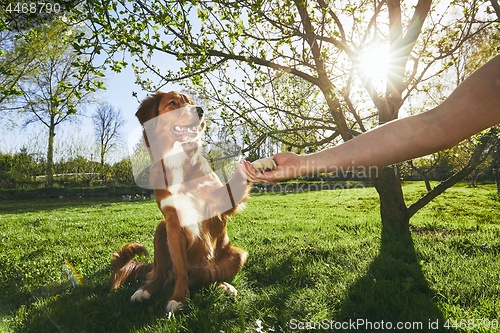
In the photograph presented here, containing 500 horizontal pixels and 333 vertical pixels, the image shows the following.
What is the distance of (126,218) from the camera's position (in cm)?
939

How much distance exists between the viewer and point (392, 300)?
2.66 m

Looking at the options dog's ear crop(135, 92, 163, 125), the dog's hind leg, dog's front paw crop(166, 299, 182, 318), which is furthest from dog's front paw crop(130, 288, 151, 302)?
dog's ear crop(135, 92, 163, 125)

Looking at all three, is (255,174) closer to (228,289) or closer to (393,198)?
(228,289)

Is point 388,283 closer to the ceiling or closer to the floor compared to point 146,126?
closer to the floor

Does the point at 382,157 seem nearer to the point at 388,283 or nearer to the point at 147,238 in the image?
the point at 388,283

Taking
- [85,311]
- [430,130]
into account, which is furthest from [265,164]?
[85,311]

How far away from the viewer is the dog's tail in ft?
10.7

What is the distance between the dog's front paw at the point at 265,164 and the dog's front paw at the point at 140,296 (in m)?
2.02

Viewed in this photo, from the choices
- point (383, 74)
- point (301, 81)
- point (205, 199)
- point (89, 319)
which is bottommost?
point (89, 319)

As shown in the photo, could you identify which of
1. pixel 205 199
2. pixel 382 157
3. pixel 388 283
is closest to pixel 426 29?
pixel 388 283

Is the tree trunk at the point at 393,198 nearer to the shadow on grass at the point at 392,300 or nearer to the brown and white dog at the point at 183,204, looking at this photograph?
the shadow on grass at the point at 392,300

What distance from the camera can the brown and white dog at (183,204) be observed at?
2.87m

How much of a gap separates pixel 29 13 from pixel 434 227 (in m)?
7.93

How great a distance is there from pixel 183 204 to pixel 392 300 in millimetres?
2125
